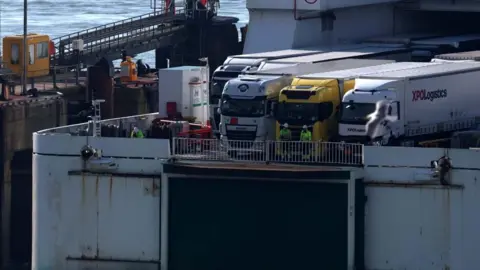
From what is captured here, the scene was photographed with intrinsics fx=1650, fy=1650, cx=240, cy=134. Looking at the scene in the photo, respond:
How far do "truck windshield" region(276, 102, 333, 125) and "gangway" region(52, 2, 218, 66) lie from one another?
46.4ft

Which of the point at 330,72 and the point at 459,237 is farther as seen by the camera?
the point at 330,72

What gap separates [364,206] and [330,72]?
4764 millimetres

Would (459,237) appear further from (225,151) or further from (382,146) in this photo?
(225,151)

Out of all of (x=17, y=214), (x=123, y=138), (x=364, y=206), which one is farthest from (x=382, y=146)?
(x=17, y=214)

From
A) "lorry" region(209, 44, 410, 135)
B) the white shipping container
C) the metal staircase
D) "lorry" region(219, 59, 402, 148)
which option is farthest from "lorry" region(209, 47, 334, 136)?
the metal staircase

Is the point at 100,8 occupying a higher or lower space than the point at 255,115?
higher

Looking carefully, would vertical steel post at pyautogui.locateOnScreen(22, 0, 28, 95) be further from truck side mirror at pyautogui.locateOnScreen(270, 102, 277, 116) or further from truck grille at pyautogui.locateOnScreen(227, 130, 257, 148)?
truck side mirror at pyautogui.locateOnScreen(270, 102, 277, 116)

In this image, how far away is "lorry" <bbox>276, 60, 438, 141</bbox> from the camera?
98.1 ft

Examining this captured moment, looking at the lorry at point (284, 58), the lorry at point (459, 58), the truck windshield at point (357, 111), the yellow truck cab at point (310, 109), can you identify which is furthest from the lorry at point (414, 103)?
the lorry at point (284, 58)

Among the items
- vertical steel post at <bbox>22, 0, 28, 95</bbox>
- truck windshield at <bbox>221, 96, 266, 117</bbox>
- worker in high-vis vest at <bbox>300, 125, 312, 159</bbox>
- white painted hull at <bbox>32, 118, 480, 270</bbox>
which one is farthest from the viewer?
vertical steel post at <bbox>22, 0, 28, 95</bbox>

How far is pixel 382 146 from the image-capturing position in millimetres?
28875

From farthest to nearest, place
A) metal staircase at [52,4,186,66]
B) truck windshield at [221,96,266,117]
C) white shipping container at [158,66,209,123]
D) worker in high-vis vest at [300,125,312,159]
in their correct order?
metal staircase at [52,4,186,66] → white shipping container at [158,66,209,123] → truck windshield at [221,96,266,117] → worker in high-vis vest at [300,125,312,159]

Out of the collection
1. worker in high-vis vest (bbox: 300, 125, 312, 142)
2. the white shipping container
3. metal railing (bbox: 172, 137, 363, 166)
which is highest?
the white shipping container

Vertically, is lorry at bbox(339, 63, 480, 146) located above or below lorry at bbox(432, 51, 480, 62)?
below
